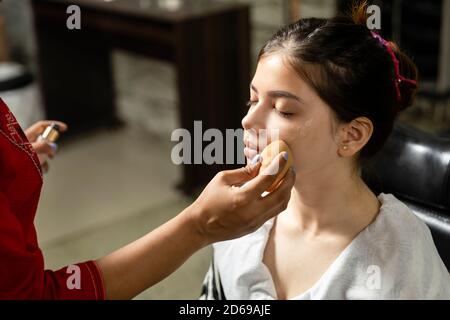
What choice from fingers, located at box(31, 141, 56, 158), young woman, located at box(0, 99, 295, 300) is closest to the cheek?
young woman, located at box(0, 99, 295, 300)

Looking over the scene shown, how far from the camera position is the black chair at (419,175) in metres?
1.26

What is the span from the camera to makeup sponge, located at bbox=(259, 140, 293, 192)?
98 cm

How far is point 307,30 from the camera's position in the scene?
1130 mm

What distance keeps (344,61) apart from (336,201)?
28cm

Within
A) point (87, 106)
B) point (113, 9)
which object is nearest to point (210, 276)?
point (113, 9)

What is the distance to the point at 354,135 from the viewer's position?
1176mm

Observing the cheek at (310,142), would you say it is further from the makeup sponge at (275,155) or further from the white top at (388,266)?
the white top at (388,266)

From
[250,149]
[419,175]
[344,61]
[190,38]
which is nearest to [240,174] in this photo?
[250,149]

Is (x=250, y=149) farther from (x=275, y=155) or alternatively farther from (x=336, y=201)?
(x=336, y=201)

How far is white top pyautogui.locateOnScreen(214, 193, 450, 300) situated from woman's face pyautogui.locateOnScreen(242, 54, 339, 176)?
201 millimetres

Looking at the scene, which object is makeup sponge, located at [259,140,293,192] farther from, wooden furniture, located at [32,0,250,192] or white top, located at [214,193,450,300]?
wooden furniture, located at [32,0,250,192]
